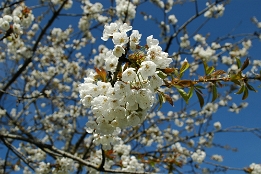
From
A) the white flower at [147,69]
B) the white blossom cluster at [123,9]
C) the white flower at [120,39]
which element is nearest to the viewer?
the white flower at [147,69]

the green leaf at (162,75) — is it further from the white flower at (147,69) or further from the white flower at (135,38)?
the white flower at (135,38)

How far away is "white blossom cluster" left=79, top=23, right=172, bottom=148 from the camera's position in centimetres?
123

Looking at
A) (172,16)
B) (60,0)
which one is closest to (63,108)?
(60,0)

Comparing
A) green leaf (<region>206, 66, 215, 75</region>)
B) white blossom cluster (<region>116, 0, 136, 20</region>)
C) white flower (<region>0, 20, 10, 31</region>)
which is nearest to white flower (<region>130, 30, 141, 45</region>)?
green leaf (<region>206, 66, 215, 75</region>)

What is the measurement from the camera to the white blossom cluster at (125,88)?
1.23 metres

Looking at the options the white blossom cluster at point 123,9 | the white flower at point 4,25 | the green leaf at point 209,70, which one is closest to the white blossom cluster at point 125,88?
the green leaf at point 209,70

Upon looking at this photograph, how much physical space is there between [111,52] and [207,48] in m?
5.64

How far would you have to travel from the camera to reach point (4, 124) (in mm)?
5426

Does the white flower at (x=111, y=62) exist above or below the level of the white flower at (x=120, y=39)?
below

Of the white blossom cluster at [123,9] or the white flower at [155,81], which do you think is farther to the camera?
the white blossom cluster at [123,9]

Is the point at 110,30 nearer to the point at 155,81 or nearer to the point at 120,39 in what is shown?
the point at 120,39

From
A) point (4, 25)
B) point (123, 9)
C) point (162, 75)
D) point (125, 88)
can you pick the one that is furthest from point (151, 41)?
point (123, 9)

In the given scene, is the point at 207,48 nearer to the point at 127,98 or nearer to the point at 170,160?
the point at 170,160

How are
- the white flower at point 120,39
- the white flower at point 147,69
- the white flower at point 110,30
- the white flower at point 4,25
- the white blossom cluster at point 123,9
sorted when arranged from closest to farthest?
the white flower at point 147,69 → the white flower at point 120,39 → the white flower at point 110,30 → the white flower at point 4,25 → the white blossom cluster at point 123,9
